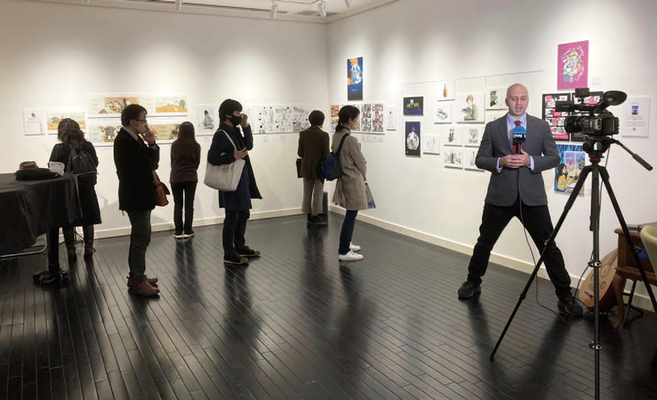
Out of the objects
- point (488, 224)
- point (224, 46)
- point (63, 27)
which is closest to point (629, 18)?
point (488, 224)

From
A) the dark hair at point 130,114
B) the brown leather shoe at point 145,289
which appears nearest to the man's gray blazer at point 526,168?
the dark hair at point 130,114

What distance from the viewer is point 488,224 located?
4.88 m

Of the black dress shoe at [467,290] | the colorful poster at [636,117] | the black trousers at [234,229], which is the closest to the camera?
the colorful poster at [636,117]

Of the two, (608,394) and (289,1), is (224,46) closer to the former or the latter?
(289,1)

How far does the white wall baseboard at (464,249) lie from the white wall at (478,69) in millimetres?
22

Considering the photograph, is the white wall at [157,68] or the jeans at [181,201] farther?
the jeans at [181,201]

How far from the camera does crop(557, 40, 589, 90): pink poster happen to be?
5195mm

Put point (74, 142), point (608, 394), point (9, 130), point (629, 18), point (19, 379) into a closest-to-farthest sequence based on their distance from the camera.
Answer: point (608, 394) < point (19, 379) < point (629, 18) < point (74, 142) < point (9, 130)

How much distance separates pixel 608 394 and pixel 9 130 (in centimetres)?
784

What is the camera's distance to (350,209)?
6270 mm

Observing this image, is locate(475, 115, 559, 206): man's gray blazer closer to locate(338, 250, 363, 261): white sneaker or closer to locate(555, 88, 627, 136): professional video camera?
locate(555, 88, 627, 136): professional video camera

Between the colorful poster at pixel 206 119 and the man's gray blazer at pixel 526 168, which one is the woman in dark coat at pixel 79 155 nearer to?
the colorful poster at pixel 206 119

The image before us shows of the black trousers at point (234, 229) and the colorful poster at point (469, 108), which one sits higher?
the colorful poster at point (469, 108)

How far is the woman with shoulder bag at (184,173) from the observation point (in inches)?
305
